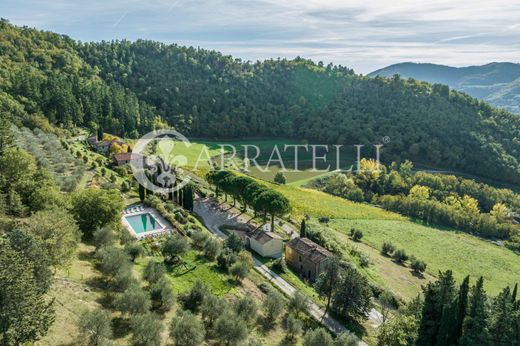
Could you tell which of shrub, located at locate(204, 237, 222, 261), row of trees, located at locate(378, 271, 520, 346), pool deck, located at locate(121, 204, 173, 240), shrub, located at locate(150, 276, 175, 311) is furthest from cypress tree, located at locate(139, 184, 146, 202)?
row of trees, located at locate(378, 271, 520, 346)

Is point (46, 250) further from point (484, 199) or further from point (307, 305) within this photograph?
point (484, 199)

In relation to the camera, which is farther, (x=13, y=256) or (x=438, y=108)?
(x=438, y=108)

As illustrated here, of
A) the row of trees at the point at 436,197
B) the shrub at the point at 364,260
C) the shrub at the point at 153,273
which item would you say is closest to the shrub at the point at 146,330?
the shrub at the point at 153,273

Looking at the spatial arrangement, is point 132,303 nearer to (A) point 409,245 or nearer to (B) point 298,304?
(B) point 298,304

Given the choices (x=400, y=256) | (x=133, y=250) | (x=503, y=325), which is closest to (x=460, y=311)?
(x=503, y=325)

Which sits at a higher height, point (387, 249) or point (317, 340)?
point (317, 340)

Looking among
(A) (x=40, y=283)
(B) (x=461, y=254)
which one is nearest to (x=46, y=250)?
(A) (x=40, y=283)

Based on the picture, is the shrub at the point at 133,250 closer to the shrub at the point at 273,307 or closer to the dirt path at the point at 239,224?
the shrub at the point at 273,307

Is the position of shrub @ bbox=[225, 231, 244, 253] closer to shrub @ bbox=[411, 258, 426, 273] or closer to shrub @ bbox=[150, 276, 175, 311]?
shrub @ bbox=[150, 276, 175, 311]
